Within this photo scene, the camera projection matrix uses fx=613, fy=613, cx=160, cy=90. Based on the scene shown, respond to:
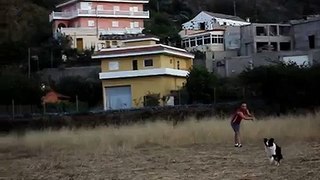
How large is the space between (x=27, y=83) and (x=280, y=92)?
71.8 ft

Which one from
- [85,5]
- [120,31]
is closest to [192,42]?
[120,31]

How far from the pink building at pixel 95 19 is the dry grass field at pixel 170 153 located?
4317 centimetres

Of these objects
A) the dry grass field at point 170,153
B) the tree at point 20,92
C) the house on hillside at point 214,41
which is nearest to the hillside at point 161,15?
the house on hillside at point 214,41

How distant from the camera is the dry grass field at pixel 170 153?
12.0 m

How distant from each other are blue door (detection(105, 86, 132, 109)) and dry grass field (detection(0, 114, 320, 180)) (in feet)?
63.6

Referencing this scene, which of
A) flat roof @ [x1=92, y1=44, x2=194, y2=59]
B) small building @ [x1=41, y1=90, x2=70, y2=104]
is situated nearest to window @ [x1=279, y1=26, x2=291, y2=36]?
flat roof @ [x1=92, y1=44, x2=194, y2=59]

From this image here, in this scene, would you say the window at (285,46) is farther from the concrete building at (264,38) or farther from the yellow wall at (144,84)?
the yellow wall at (144,84)

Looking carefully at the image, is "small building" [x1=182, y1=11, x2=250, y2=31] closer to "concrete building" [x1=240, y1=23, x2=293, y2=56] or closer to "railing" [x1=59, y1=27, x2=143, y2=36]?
"railing" [x1=59, y1=27, x2=143, y2=36]

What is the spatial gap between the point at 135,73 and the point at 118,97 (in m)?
2.42

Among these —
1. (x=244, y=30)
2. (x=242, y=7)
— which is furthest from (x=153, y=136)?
(x=242, y=7)

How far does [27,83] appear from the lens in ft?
159

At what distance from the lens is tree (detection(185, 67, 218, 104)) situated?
43281mm

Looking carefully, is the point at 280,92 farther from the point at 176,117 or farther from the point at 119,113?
the point at 119,113

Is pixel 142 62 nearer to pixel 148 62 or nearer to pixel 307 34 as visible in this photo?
pixel 148 62
